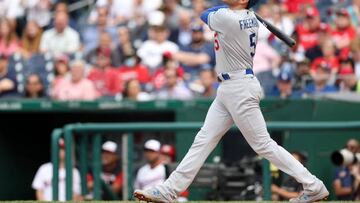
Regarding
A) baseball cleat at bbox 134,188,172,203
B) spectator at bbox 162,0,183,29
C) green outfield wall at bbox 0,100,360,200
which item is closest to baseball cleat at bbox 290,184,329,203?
baseball cleat at bbox 134,188,172,203

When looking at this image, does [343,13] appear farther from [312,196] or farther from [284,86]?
[312,196]

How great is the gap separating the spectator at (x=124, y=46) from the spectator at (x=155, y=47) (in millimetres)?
154

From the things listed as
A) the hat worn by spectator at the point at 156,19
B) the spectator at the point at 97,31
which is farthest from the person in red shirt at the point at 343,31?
the spectator at the point at 97,31

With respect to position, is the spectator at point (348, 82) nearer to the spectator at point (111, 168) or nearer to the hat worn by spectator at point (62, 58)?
the spectator at point (111, 168)

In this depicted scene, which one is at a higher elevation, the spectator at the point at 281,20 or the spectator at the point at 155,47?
the spectator at the point at 281,20

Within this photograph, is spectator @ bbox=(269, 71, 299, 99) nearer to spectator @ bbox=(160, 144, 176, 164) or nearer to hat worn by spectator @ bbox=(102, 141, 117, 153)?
spectator @ bbox=(160, 144, 176, 164)

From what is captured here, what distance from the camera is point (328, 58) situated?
13.8 metres

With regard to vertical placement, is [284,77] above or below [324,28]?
below

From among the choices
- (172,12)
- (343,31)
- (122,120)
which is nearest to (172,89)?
(122,120)

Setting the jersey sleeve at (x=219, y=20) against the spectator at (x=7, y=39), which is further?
the spectator at (x=7, y=39)

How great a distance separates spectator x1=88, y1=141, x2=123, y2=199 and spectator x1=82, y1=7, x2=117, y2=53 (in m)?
3.30

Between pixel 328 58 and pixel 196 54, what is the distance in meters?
1.68

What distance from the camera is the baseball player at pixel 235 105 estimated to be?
7.66 m

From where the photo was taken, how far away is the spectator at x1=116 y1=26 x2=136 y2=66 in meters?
14.5
